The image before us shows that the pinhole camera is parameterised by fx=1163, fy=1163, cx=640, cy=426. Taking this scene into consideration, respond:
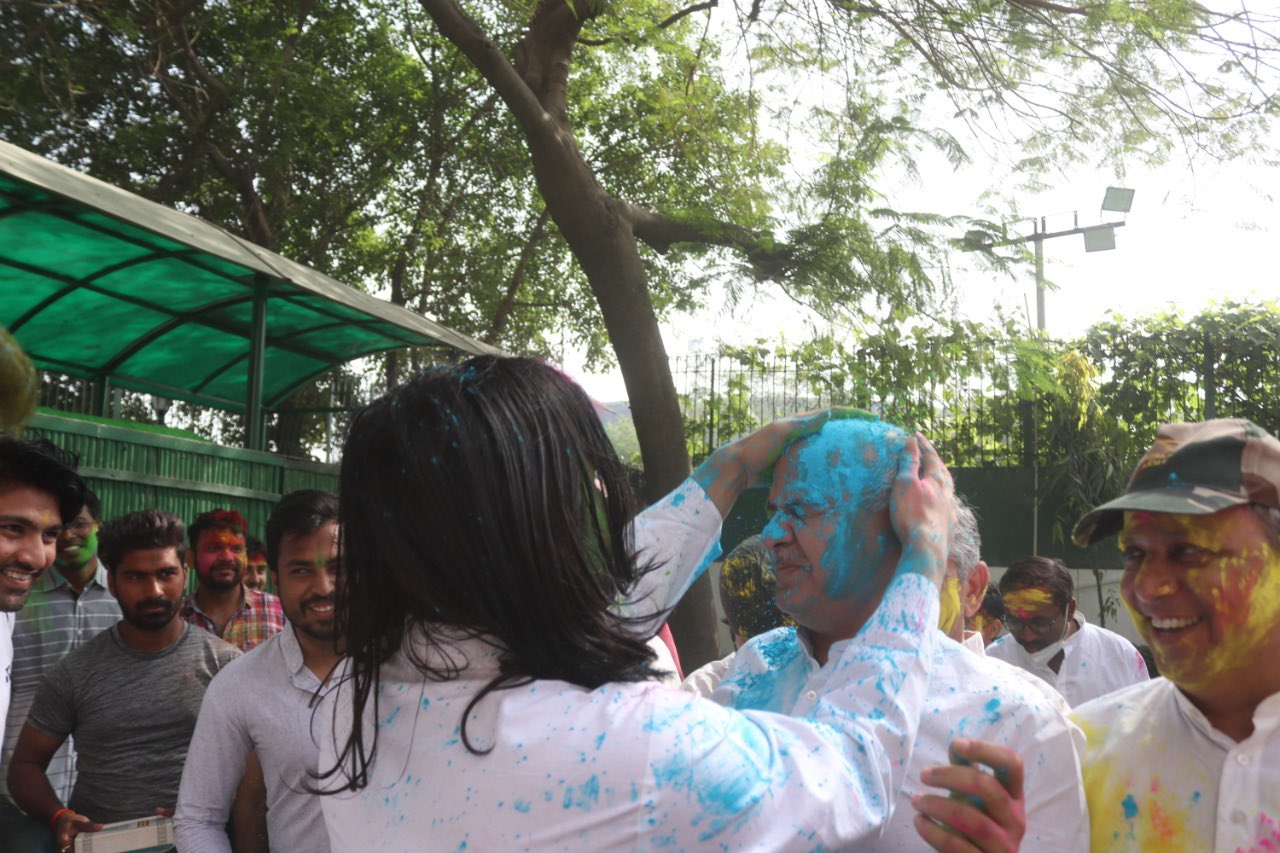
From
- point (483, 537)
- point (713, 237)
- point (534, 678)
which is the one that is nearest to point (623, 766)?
point (534, 678)

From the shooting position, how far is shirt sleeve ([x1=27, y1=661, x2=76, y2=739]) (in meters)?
3.67

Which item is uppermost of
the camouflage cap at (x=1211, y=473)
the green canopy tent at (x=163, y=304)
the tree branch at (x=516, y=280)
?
the tree branch at (x=516, y=280)

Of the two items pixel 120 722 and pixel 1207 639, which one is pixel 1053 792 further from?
pixel 120 722

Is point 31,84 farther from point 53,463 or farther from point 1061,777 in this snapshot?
point 1061,777

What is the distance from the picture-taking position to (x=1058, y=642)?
17.5 ft

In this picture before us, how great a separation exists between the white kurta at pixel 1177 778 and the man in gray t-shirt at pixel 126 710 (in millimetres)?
2793

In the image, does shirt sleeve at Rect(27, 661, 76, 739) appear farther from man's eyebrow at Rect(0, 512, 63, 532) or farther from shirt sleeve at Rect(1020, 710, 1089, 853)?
shirt sleeve at Rect(1020, 710, 1089, 853)

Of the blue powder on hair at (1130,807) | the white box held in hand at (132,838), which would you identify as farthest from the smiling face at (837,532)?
the white box held in hand at (132,838)

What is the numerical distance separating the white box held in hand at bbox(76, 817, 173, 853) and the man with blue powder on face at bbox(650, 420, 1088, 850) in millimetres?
1651

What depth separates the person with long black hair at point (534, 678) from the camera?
53.1 inches

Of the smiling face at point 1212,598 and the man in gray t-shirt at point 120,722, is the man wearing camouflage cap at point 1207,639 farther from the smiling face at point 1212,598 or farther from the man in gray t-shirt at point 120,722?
the man in gray t-shirt at point 120,722

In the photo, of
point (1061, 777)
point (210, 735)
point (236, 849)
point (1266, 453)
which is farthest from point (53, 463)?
point (1266, 453)

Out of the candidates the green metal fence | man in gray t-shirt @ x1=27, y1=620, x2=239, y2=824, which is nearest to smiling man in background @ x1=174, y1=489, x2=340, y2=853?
man in gray t-shirt @ x1=27, y1=620, x2=239, y2=824

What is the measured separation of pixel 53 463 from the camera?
335 cm
